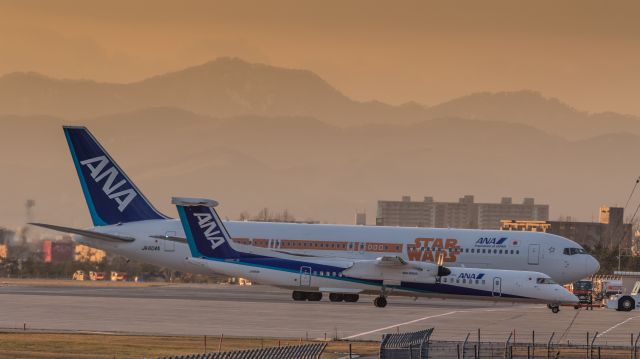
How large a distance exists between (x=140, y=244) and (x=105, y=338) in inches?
1384

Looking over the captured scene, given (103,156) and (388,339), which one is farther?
(103,156)

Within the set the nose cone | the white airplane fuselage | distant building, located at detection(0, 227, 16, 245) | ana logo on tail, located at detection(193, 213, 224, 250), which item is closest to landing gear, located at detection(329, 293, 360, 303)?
the white airplane fuselage

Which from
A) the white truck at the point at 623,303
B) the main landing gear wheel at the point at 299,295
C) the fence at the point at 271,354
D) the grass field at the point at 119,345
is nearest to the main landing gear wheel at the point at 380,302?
the main landing gear wheel at the point at 299,295

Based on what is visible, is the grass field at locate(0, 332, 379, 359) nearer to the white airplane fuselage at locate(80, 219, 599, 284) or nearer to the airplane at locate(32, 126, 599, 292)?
the airplane at locate(32, 126, 599, 292)

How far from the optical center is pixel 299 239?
84.8 metres

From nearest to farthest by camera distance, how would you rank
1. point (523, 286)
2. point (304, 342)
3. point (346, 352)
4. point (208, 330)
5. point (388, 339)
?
point (388, 339), point (346, 352), point (304, 342), point (208, 330), point (523, 286)

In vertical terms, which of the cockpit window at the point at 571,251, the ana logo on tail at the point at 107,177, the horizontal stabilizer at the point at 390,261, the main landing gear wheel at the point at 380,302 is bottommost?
the main landing gear wheel at the point at 380,302

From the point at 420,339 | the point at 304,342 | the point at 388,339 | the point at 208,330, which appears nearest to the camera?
the point at 388,339

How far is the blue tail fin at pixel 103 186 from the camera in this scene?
86.6m

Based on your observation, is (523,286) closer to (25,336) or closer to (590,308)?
(590,308)

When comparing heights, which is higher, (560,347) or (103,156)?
(103,156)

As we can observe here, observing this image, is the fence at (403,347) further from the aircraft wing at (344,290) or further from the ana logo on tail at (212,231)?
the aircraft wing at (344,290)

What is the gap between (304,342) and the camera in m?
51.1

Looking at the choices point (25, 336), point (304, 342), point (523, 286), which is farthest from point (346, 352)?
point (523, 286)
